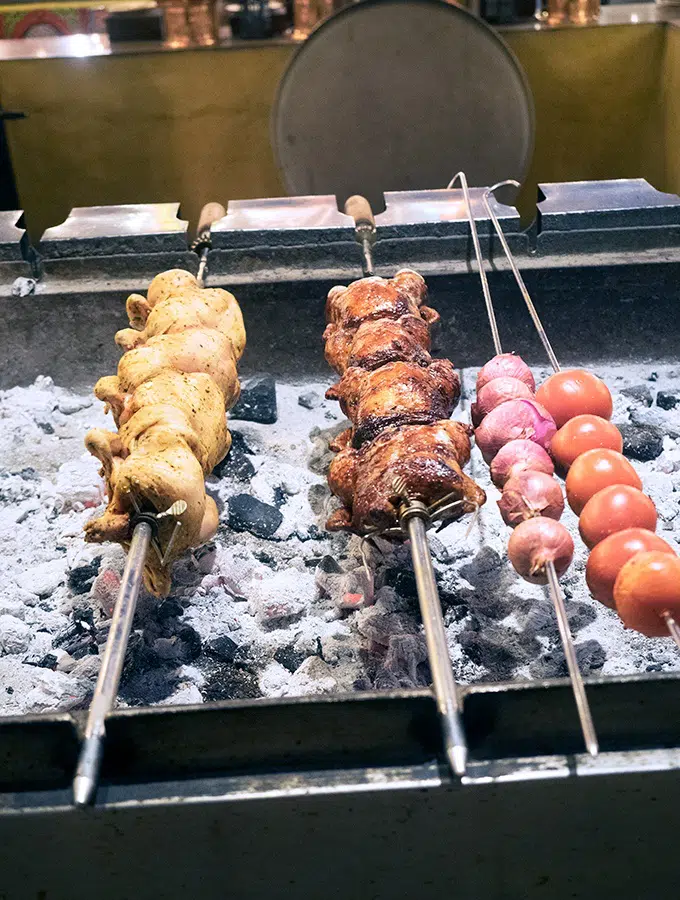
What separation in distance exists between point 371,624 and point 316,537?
18.9 inches

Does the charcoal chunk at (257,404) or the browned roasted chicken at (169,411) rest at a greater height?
the browned roasted chicken at (169,411)

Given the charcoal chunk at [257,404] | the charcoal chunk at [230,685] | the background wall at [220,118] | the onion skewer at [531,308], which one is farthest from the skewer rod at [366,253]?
the background wall at [220,118]

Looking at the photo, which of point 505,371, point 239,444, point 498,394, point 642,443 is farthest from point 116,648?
point 642,443

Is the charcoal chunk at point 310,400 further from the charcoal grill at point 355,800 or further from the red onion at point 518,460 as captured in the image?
the charcoal grill at point 355,800

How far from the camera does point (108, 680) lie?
167 cm

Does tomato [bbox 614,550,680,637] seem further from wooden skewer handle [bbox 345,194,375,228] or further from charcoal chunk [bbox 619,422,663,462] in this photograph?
wooden skewer handle [bbox 345,194,375,228]

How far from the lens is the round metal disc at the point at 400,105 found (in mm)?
4406

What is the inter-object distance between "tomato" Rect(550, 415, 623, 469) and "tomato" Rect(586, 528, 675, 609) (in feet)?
1.30

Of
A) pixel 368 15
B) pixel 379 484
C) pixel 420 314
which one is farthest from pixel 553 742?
pixel 368 15

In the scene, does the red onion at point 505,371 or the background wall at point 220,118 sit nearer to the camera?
the red onion at point 505,371

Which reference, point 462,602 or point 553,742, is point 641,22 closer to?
point 462,602

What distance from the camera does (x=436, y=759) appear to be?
1578mm

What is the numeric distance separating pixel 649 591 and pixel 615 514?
0.96 feet

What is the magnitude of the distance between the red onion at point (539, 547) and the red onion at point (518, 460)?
25cm
